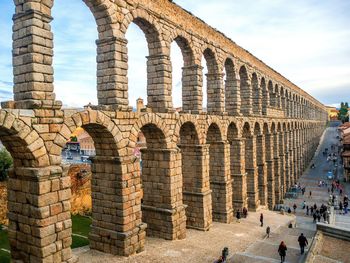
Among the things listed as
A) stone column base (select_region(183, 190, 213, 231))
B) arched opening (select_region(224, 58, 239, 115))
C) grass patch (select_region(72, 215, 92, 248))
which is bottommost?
grass patch (select_region(72, 215, 92, 248))

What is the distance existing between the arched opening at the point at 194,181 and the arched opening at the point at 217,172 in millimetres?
2553

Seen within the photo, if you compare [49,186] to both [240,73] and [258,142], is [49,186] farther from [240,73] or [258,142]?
[258,142]

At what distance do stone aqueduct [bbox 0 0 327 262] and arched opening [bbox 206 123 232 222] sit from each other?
0.07 metres

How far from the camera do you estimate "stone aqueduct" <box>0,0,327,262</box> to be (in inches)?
421

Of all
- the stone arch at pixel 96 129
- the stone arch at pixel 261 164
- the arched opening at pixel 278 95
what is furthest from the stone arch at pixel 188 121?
the arched opening at pixel 278 95

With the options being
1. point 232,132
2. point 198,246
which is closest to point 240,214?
point 232,132

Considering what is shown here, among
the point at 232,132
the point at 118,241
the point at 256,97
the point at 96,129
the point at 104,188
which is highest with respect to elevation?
the point at 256,97

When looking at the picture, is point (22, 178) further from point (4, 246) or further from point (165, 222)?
point (4, 246)

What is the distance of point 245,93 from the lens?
29188 mm

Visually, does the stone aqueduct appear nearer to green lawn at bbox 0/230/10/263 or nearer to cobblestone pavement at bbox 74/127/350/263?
cobblestone pavement at bbox 74/127/350/263

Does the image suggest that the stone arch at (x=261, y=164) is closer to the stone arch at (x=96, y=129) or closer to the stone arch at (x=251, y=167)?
the stone arch at (x=251, y=167)

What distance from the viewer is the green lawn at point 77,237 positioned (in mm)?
21016

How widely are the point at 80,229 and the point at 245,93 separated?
17486 mm

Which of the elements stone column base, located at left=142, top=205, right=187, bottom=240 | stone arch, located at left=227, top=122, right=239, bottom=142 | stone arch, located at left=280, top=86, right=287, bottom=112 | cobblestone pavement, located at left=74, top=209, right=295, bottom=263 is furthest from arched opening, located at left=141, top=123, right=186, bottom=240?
stone arch, located at left=280, top=86, right=287, bottom=112
